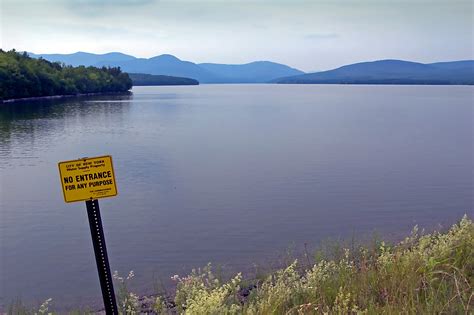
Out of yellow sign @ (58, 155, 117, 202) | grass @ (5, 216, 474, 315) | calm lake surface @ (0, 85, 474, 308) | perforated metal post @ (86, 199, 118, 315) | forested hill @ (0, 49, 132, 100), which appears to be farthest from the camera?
forested hill @ (0, 49, 132, 100)

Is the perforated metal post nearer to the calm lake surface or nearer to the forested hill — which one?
the calm lake surface

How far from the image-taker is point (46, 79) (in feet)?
344

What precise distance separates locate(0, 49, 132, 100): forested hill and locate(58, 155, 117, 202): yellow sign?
91859 mm

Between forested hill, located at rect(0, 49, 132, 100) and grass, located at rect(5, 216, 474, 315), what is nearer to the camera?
grass, located at rect(5, 216, 474, 315)

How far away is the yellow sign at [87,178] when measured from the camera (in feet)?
14.5

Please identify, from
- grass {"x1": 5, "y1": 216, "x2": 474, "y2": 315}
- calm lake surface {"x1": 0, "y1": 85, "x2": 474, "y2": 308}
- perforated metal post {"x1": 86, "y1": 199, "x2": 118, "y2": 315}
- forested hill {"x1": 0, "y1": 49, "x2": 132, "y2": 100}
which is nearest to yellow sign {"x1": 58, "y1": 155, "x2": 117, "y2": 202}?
perforated metal post {"x1": 86, "y1": 199, "x2": 118, "y2": 315}

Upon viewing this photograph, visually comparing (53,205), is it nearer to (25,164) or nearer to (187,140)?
(25,164)

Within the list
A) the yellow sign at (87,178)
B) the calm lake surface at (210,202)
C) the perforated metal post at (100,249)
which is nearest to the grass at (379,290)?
the perforated metal post at (100,249)

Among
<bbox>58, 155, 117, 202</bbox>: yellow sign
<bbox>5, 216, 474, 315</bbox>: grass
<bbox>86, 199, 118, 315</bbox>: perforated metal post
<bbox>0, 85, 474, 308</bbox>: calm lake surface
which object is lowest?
<bbox>0, 85, 474, 308</bbox>: calm lake surface

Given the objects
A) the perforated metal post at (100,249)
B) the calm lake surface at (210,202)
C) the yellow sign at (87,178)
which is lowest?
the calm lake surface at (210,202)

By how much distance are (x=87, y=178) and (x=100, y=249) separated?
78 centimetres

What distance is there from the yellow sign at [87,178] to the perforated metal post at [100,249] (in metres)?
0.13

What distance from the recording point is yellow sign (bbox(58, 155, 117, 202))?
442 cm

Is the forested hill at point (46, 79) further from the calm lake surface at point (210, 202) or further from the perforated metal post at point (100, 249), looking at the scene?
the perforated metal post at point (100, 249)
